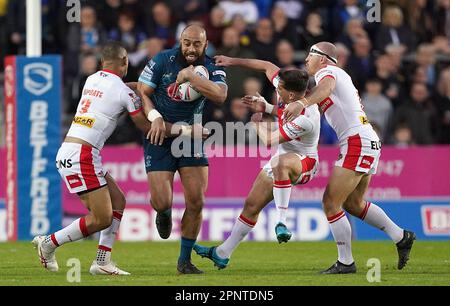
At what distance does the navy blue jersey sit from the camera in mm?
12477

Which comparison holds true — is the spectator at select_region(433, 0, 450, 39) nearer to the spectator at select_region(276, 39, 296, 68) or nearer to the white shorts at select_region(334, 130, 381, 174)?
the spectator at select_region(276, 39, 296, 68)

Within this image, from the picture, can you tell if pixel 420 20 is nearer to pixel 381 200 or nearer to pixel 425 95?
pixel 425 95

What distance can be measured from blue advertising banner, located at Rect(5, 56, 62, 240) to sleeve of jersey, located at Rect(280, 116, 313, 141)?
19.5 ft

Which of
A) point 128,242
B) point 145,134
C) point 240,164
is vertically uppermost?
point 145,134

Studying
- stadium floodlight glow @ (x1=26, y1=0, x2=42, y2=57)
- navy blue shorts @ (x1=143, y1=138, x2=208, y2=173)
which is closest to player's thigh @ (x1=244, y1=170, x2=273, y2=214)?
navy blue shorts @ (x1=143, y1=138, x2=208, y2=173)

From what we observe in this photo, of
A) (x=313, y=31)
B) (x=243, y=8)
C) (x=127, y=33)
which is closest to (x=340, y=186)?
(x=313, y=31)

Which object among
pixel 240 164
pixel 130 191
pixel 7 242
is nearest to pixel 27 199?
pixel 7 242

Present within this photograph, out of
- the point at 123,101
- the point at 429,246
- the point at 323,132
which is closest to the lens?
the point at 123,101

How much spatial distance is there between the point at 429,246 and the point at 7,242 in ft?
20.8

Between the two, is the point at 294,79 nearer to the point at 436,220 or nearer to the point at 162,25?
the point at 436,220

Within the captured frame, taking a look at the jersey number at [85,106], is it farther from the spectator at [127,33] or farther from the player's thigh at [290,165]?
the spectator at [127,33]

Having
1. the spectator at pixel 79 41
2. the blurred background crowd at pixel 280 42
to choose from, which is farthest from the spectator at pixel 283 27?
the spectator at pixel 79 41

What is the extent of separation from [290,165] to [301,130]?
43 cm

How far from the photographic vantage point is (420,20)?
22188 mm
